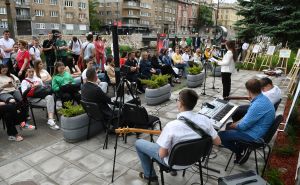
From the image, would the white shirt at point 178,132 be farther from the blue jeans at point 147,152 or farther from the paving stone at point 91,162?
the paving stone at point 91,162

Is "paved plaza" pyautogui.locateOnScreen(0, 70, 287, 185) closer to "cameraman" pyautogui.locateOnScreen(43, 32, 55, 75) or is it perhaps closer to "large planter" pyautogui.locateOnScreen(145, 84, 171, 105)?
"large planter" pyautogui.locateOnScreen(145, 84, 171, 105)

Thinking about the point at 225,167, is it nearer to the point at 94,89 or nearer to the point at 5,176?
the point at 94,89

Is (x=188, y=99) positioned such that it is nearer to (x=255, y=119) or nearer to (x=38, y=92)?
(x=255, y=119)

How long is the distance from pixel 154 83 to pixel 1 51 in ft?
17.3

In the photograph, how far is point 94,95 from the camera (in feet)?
15.4

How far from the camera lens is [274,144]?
509 centimetres

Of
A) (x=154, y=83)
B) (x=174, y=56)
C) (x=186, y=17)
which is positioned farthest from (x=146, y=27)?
(x=154, y=83)

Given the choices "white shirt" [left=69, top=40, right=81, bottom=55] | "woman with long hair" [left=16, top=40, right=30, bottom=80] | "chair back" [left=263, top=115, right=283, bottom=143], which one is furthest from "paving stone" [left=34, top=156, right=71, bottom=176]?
"white shirt" [left=69, top=40, right=81, bottom=55]

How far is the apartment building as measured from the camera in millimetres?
48219

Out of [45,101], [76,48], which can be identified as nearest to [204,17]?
[76,48]

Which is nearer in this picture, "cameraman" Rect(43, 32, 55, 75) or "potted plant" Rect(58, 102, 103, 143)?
"potted plant" Rect(58, 102, 103, 143)

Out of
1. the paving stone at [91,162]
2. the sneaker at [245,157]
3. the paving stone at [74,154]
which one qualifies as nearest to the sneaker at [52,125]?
the paving stone at [74,154]

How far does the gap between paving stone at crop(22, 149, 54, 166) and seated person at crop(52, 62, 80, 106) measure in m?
1.87

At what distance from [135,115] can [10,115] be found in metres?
2.60
